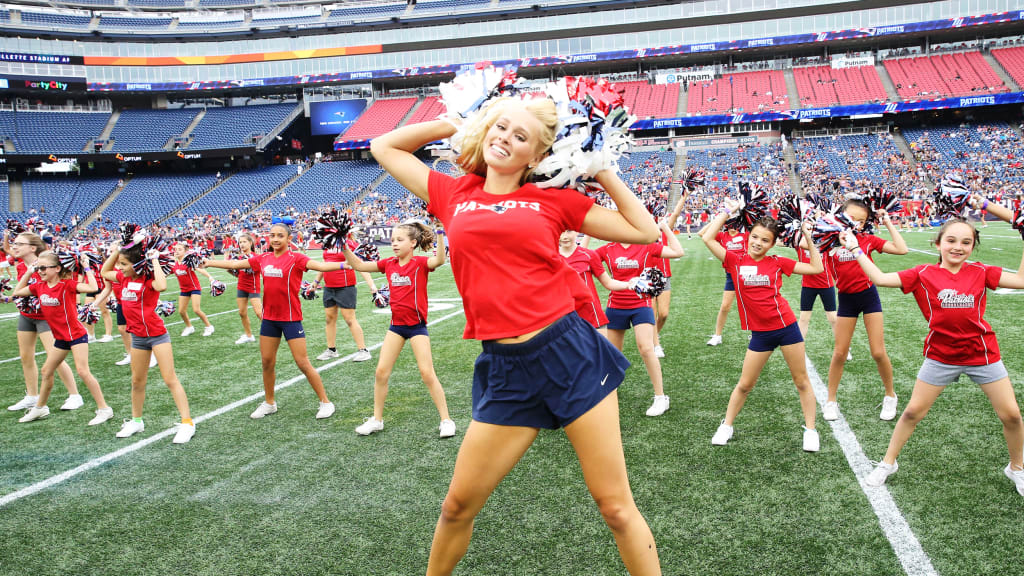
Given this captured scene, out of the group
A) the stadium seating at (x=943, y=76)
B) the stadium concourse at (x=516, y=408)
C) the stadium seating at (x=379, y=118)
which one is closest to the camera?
the stadium concourse at (x=516, y=408)

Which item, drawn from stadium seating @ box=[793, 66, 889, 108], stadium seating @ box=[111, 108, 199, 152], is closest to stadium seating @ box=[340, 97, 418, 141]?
stadium seating @ box=[111, 108, 199, 152]

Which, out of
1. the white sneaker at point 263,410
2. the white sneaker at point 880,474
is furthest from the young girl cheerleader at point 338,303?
the white sneaker at point 880,474

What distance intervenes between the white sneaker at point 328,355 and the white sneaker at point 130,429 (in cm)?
319

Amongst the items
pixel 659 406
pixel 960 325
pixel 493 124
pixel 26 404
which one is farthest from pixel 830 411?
pixel 26 404

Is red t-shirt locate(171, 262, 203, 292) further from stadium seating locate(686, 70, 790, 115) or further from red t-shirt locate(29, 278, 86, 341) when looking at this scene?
stadium seating locate(686, 70, 790, 115)

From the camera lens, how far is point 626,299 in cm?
566

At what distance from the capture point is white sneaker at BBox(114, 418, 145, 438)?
18.2 feet

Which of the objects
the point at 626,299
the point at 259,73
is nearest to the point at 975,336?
the point at 626,299

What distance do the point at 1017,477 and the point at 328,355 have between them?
759 centimetres

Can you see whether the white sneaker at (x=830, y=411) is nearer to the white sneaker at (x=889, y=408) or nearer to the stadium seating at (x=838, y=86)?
the white sneaker at (x=889, y=408)

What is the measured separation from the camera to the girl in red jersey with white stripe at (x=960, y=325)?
11.8 feet

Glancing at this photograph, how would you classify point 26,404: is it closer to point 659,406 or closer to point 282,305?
point 282,305

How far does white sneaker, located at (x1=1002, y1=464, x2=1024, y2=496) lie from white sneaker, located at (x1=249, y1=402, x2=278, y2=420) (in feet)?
19.1

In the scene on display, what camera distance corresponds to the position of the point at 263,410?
604cm
